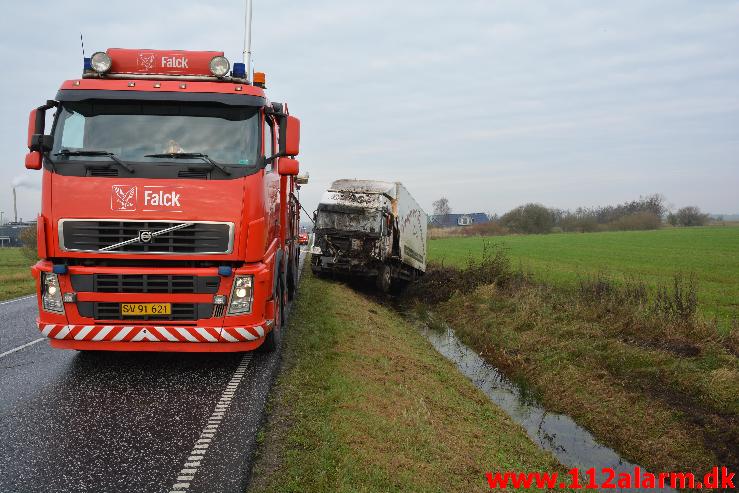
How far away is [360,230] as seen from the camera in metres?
15.6

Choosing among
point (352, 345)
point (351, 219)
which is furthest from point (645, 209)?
point (352, 345)

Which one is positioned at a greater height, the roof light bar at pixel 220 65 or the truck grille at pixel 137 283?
the roof light bar at pixel 220 65

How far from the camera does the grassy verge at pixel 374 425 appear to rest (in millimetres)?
4074

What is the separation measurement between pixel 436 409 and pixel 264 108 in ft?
13.7

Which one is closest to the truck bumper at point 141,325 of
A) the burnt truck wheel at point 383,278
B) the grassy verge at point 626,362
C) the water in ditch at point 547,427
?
the water in ditch at point 547,427

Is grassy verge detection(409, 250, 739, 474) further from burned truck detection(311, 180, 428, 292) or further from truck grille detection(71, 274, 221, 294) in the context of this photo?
truck grille detection(71, 274, 221, 294)

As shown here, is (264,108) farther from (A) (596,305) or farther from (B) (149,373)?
(A) (596,305)

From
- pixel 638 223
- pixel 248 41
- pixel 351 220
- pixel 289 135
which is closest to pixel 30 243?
pixel 351 220

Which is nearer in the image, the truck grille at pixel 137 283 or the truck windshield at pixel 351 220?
the truck grille at pixel 137 283

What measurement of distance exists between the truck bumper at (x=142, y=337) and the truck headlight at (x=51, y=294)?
19 centimetres

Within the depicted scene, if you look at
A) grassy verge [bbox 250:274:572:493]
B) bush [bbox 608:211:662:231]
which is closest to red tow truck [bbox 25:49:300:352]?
grassy verge [bbox 250:274:572:493]

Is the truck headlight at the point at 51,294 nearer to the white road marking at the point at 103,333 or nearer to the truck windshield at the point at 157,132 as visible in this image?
the white road marking at the point at 103,333

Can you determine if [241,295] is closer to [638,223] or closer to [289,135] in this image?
[289,135]

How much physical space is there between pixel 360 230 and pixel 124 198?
10.3m
